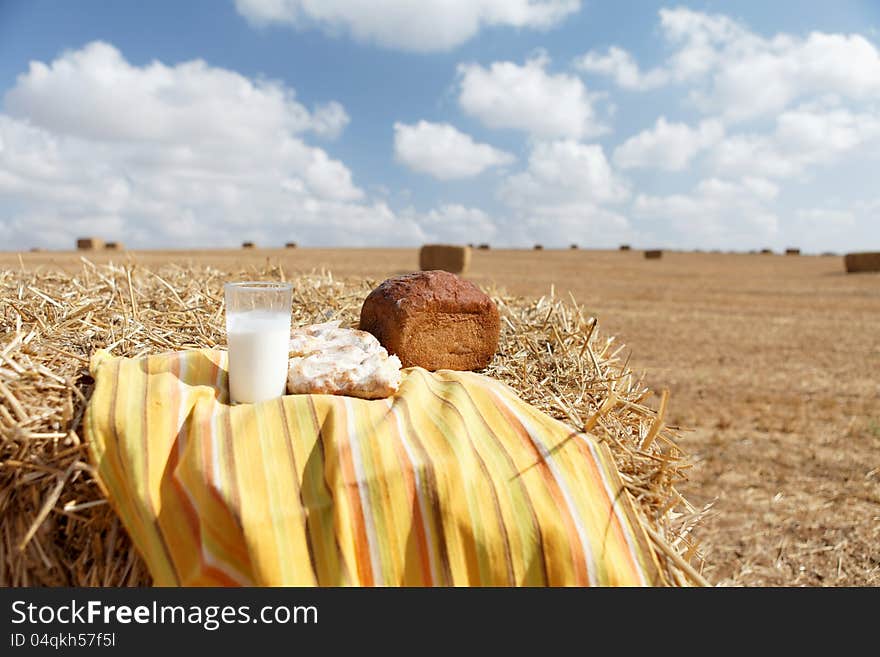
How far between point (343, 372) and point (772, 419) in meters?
5.12

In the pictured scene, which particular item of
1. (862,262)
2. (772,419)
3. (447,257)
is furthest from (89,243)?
(862,262)

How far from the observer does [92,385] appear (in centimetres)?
Result: 210

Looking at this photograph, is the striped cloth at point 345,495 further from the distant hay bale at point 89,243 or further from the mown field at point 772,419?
the distant hay bale at point 89,243

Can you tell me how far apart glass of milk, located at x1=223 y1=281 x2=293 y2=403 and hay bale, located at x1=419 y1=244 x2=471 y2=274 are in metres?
18.5

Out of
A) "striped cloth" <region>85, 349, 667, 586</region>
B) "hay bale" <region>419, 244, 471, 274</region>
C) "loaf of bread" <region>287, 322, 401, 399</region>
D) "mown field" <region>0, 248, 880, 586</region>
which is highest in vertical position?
"hay bale" <region>419, 244, 471, 274</region>

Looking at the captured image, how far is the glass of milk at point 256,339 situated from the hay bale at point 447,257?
18522 millimetres

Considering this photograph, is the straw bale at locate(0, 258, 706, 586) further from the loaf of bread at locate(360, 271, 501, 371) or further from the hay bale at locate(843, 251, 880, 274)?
the hay bale at locate(843, 251, 880, 274)

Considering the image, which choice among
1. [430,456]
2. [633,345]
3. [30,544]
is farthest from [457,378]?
[633,345]

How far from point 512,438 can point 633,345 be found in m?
7.72

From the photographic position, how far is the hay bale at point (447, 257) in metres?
20.7

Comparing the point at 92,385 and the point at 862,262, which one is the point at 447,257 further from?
the point at 92,385

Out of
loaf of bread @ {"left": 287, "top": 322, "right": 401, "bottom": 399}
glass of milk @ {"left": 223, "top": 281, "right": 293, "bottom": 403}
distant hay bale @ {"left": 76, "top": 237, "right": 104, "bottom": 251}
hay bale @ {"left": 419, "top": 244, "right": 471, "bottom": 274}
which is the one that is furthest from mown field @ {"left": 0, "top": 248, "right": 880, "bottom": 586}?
distant hay bale @ {"left": 76, "top": 237, "right": 104, "bottom": 251}

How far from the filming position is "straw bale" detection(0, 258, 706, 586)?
1.80 m

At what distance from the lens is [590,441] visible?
2055 mm
